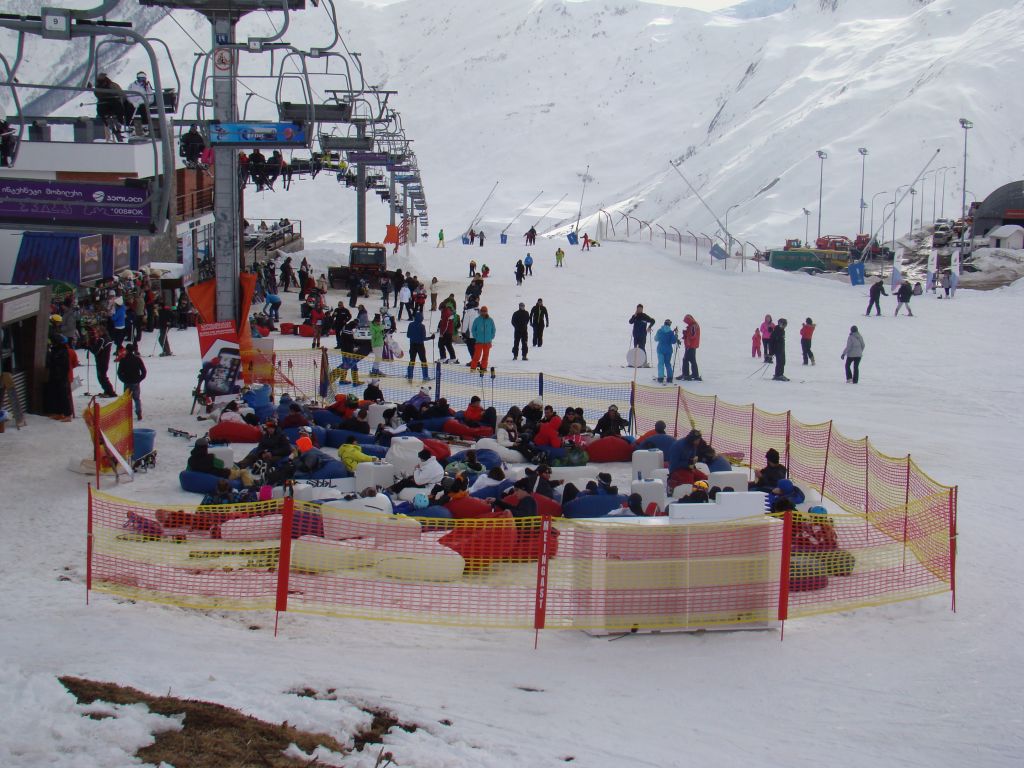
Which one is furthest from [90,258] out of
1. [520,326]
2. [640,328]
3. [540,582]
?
[540,582]

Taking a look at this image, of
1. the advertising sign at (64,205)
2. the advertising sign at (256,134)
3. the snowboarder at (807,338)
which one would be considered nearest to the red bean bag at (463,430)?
the advertising sign at (256,134)

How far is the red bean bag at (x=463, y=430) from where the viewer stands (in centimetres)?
1552

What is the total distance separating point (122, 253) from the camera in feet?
102

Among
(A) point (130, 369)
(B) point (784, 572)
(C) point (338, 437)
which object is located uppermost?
(A) point (130, 369)

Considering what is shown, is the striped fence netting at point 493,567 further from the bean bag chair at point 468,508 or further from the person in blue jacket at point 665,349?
the person in blue jacket at point 665,349

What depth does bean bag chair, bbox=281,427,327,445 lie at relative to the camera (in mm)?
14125

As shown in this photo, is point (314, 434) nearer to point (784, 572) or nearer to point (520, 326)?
point (784, 572)

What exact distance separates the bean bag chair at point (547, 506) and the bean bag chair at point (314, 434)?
4.12m

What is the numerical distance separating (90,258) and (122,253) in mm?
2364

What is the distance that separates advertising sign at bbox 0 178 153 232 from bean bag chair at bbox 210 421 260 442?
3660 millimetres

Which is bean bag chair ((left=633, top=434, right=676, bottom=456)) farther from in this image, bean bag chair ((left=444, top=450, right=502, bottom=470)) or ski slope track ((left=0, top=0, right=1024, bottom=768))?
ski slope track ((left=0, top=0, right=1024, bottom=768))

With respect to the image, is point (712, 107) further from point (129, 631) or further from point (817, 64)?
point (129, 631)

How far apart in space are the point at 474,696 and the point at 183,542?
3.00 metres

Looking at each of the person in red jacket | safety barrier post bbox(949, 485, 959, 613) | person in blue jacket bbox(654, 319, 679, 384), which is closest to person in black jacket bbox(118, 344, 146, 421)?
person in blue jacket bbox(654, 319, 679, 384)
